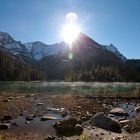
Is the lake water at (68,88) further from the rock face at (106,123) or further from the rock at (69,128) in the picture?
the rock at (69,128)

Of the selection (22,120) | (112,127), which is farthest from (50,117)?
(112,127)

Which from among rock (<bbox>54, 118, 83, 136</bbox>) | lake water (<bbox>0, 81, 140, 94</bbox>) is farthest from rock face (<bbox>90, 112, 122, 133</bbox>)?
lake water (<bbox>0, 81, 140, 94</bbox>)

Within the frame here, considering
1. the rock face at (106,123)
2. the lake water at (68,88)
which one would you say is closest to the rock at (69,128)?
the rock face at (106,123)

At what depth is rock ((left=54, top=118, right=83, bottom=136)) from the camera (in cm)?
2216

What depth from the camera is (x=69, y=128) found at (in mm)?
22703

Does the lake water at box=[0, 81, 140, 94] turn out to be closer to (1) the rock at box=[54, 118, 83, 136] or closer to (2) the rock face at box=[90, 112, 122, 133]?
(2) the rock face at box=[90, 112, 122, 133]

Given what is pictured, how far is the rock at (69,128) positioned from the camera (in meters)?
22.2

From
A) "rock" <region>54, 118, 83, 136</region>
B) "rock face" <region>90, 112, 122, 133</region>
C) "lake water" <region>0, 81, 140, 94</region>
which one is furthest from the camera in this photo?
"lake water" <region>0, 81, 140, 94</region>

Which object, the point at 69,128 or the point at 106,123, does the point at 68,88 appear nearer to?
the point at 106,123

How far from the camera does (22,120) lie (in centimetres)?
2783

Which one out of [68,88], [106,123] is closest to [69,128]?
[106,123]

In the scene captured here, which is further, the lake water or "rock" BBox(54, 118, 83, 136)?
the lake water

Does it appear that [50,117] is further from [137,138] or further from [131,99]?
[131,99]

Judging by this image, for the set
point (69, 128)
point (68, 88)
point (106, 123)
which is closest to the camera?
point (69, 128)
